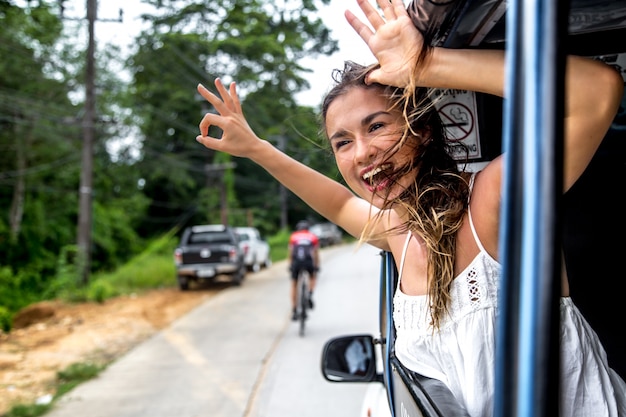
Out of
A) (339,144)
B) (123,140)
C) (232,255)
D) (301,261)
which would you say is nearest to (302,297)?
(301,261)

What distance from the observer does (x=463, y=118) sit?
1.92 m

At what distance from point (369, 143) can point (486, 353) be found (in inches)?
20.9

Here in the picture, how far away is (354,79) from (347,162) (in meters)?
0.21

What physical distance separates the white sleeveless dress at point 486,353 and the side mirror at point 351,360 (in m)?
1.19

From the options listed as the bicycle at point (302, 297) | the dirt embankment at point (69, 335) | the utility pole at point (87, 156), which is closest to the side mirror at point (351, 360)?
the dirt embankment at point (69, 335)

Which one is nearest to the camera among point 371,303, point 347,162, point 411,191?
point 411,191

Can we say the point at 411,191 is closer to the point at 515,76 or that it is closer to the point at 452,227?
the point at 452,227

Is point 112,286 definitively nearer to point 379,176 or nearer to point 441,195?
point 379,176

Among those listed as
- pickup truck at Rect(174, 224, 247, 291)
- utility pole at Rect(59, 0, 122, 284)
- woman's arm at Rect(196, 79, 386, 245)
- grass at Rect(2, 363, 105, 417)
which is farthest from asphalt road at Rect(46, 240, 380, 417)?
utility pole at Rect(59, 0, 122, 284)

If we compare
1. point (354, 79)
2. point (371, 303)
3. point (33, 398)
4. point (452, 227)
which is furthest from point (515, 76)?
point (371, 303)

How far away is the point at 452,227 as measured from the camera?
1.33 meters

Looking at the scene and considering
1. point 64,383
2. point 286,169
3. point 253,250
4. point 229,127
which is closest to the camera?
point 229,127

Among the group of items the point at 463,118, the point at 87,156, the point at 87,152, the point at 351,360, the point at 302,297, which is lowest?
the point at 302,297

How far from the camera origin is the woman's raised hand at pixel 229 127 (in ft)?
6.00
